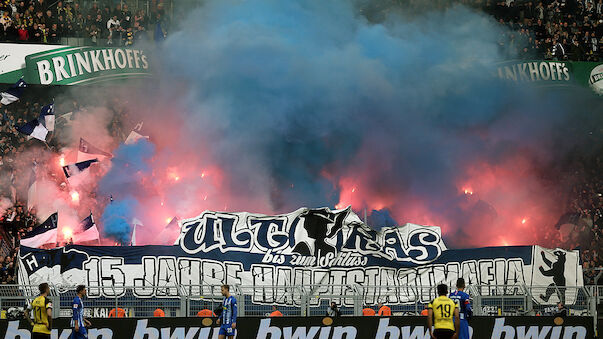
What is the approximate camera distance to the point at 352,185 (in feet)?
93.9

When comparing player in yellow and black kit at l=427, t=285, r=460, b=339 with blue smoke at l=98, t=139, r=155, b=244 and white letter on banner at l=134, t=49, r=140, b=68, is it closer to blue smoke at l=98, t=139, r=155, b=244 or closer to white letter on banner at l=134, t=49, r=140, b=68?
blue smoke at l=98, t=139, r=155, b=244

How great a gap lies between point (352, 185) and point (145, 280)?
34.6 feet

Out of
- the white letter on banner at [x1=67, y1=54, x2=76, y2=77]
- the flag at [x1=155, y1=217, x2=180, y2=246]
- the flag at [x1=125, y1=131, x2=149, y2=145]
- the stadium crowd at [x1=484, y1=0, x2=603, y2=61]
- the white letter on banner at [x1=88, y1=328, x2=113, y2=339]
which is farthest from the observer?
the stadium crowd at [x1=484, y1=0, x2=603, y2=61]

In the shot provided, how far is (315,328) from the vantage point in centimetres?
1705

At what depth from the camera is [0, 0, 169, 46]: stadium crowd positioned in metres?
30.0

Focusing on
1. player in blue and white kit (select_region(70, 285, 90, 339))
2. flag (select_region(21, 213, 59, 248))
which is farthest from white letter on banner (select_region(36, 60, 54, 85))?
player in blue and white kit (select_region(70, 285, 90, 339))

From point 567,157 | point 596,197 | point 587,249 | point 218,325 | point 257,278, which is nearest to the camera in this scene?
point 218,325

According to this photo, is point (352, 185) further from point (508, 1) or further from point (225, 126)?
point (508, 1)

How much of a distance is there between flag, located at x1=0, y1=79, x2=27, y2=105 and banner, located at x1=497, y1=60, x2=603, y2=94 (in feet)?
57.0

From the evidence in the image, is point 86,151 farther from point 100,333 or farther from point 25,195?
point 100,333

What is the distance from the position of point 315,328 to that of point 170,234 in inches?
325

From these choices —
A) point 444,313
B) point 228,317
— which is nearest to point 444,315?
point 444,313

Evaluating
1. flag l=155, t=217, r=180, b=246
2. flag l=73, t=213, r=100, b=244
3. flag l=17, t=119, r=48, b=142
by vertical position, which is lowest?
flag l=155, t=217, r=180, b=246

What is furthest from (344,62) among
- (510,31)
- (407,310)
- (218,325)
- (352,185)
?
(218,325)
